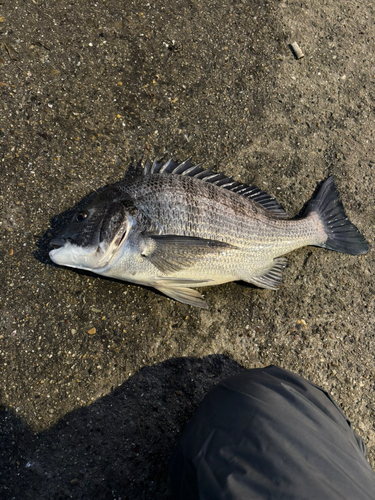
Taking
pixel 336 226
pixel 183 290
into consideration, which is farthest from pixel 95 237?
pixel 336 226

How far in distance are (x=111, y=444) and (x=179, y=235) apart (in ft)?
5.98

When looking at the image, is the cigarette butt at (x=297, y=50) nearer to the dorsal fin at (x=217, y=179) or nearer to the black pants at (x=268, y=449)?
the dorsal fin at (x=217, y=179)

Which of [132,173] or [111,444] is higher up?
[132,173]

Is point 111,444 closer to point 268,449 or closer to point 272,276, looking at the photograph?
point 268,449

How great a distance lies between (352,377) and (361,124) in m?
2.79

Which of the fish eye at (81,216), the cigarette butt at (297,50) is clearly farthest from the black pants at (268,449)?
the cigarette butt at (297,50)

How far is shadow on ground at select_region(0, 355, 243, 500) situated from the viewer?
249cm

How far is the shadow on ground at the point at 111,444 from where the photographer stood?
2.49 meters

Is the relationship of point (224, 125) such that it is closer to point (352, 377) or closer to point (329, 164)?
point (329, 164)

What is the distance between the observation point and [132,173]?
3.04 meters

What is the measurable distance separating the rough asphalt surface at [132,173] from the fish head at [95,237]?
34 cm

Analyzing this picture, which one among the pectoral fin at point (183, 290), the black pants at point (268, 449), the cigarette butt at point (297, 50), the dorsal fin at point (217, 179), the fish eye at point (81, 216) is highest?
the cigarette butt at point (297, 50)

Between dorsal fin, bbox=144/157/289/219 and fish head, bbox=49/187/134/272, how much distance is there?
0.53 meters

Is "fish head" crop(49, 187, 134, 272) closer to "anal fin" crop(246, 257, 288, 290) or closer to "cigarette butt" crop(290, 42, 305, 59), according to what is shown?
"anal fin" crop(246, 257, 288, 290)
